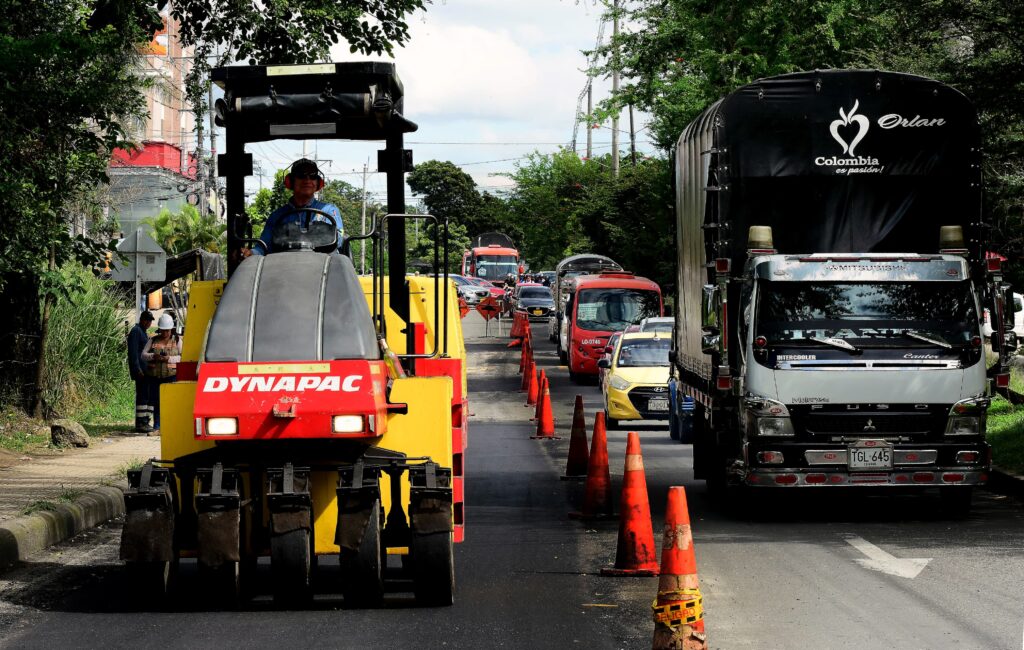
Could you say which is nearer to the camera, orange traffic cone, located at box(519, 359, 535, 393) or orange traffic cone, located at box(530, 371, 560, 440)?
orange traffic cone, located at box(530, 371, 560, 440)

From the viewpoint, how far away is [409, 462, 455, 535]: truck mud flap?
869cm

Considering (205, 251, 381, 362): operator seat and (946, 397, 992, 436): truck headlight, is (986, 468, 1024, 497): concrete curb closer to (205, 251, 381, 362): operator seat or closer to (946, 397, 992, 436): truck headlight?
(946, 397, 992, 436): truck headlight

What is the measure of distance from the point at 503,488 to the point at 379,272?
7.80 m

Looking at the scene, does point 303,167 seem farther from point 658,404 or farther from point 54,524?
point 658,404

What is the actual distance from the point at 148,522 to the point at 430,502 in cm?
161

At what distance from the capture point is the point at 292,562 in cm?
859

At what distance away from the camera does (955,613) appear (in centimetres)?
897

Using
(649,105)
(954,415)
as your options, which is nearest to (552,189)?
(649,105)

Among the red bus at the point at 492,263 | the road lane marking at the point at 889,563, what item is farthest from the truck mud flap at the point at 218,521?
Answer: the red bus at the point at 492,263

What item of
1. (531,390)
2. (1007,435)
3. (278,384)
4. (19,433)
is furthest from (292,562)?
(531,390)

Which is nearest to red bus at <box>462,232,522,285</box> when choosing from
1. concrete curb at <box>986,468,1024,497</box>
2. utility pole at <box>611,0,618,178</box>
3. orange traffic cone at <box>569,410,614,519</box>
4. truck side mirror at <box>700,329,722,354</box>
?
utility pole at <box>611,0,618,178</box>

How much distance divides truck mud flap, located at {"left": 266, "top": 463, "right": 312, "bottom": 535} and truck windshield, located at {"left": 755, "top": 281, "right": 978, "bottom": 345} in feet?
19.8

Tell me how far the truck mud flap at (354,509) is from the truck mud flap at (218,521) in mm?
580

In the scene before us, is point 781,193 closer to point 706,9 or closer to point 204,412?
point 204,412
